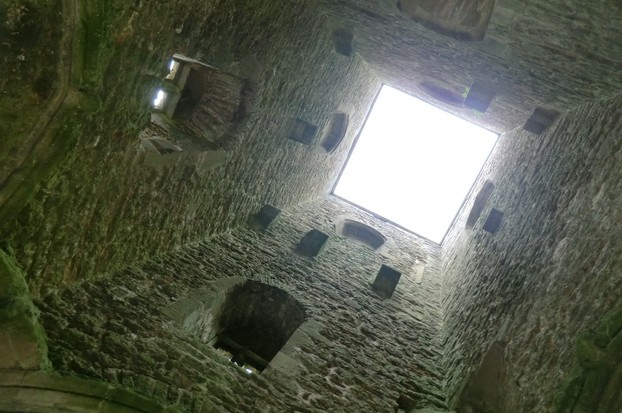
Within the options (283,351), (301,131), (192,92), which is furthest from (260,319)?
(301,131)

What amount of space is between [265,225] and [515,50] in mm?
3707

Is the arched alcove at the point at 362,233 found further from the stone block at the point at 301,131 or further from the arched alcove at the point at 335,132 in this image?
the stone block at the point at 301,131

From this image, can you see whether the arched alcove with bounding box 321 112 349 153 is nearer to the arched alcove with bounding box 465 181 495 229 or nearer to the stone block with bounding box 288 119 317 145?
the stone block with bounding box 288 119 317 145

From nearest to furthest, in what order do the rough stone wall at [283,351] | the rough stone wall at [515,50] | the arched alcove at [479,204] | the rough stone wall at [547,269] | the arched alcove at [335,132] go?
the rough stone wall at [547,269], the rough stone wall at [283,351], the rough stone wall at [515,50], the arched alcove at [479,204], the arched alcove at [335,132]

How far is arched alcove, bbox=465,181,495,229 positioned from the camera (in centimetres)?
852

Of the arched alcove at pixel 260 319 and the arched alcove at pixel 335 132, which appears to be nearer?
the arched alcove at pixel 260 319

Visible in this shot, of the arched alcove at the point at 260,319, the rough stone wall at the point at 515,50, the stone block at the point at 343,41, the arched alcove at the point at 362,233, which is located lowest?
the arched alcove at the point at 260,319

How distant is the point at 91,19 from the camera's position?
277cm

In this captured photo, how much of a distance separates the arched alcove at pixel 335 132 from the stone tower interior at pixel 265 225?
6.15 feet

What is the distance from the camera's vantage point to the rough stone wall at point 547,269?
121 inches

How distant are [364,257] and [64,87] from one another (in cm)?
559

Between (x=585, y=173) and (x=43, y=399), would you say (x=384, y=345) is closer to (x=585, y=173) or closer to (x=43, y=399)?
(x=585, y=173)

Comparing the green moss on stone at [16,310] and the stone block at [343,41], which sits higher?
the stone block at [343,41]

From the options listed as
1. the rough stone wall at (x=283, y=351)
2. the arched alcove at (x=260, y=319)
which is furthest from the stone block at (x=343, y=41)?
the arched alcove at (x=260, y=319)
